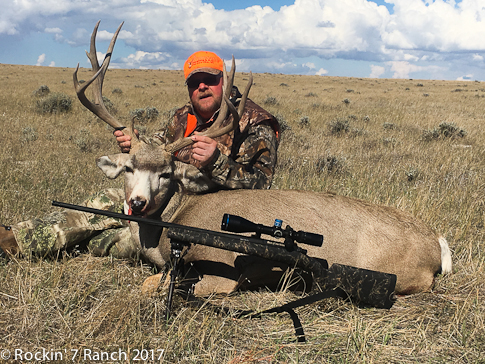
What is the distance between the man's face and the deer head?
92 cm

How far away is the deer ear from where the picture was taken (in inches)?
141

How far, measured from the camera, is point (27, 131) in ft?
29.8

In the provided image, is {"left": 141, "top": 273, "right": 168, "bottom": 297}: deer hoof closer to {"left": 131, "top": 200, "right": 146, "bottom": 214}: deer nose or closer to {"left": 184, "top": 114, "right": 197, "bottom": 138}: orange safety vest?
{"left": 131, "top": 200, "right": 146, "bottom": 214}: deer nose

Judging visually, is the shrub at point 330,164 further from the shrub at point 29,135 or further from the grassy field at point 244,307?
the shrub at point 29,135

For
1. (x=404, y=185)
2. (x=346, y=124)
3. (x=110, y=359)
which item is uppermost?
(x=346, y=124)

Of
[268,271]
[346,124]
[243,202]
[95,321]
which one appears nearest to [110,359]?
[95,321]

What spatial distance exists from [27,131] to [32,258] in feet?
21.2

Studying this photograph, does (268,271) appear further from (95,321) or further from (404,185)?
(404,185)

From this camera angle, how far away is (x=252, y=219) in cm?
346

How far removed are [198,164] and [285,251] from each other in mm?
1510

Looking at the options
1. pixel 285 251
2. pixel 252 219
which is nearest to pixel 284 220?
pixel 252 219

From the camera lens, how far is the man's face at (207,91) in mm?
4633

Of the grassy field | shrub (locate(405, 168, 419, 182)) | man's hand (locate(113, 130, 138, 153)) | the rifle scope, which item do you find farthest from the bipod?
shrub (locate(405, 168, 419, 182))

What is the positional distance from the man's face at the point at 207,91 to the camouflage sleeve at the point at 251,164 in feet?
1.92
